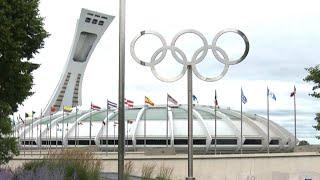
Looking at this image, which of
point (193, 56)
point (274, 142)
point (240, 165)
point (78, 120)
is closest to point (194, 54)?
point (193, 56)

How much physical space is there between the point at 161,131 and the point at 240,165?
31512 mm

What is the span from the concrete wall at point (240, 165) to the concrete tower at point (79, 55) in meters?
85.6

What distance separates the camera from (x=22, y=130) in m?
84.0

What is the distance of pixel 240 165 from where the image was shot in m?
41.9

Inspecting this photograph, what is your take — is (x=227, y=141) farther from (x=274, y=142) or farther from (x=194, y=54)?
(x=194, y=54)

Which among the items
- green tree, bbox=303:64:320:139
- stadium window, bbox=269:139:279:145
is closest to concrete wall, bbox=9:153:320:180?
green tree, bbox=303:64:320:139

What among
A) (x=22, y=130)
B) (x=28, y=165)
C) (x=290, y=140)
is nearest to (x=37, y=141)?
(x=22, y=130)

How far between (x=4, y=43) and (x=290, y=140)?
67.5m

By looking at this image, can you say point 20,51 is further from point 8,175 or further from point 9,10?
point 8,175

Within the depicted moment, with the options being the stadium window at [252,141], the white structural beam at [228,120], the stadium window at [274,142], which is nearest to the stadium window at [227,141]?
the white structural beam at [228,120]

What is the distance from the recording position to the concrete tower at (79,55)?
412 ft

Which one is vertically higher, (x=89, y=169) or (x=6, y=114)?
(x=6, y=114)

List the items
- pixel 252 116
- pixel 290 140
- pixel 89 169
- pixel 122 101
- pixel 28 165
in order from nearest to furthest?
pixel 122 101 → pixel 89 169 → pixel 28 165 → pixel 290 140 → pixel 252 116

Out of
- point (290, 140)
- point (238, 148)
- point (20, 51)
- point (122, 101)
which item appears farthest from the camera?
point (290, 140)
